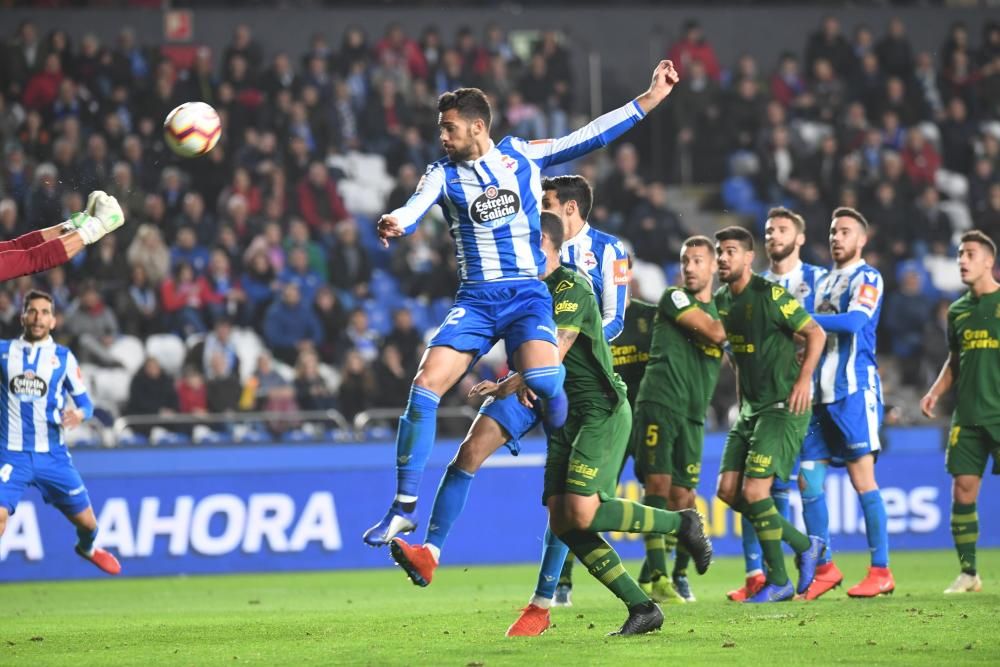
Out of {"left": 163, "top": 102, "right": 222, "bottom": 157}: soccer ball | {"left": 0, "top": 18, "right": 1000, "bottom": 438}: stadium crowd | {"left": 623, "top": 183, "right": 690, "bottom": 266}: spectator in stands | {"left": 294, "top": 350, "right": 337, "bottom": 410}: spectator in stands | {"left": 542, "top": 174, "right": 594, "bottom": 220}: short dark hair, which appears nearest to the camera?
{"left": 163, "top": 102, "right": 222, "bottom": 157}: soccer ball

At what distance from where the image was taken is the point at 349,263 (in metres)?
18.6

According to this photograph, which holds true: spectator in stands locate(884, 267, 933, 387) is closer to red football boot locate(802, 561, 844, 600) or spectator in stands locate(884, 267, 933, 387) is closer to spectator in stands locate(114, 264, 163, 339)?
red football boot locate(802, 561, 844, 600)

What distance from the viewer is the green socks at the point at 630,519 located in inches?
299

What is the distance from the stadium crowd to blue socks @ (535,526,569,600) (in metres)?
8.19

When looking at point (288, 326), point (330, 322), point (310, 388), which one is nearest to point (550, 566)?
point (310, 388)

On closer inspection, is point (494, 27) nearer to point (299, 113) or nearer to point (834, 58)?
point (299, 113)

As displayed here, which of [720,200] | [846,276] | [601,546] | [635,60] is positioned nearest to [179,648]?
[601,546]

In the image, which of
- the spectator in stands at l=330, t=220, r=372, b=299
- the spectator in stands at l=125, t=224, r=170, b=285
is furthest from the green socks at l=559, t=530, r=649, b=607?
the spectator in stands at l=330, t=220, r=372, b=299

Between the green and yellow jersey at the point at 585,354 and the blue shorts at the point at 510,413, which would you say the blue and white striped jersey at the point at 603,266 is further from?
the green and yellow jersey at the point at 585,354

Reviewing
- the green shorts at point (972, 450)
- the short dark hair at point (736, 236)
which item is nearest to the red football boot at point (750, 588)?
→ the green shorts at point (972, 450)

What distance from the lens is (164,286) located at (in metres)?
17.4

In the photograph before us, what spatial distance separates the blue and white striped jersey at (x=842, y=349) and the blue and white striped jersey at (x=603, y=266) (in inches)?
71.4

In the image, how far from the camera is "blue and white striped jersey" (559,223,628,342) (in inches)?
384

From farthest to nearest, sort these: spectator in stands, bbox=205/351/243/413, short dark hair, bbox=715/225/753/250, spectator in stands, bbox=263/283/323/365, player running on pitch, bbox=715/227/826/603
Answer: spectator in stands, bbox=263/283/323/365, spectator in stands, bbox=205/351/243/413, short dark hair, bbox=715/225/753/250, player running on pitch, bbox=715/227/826/603
